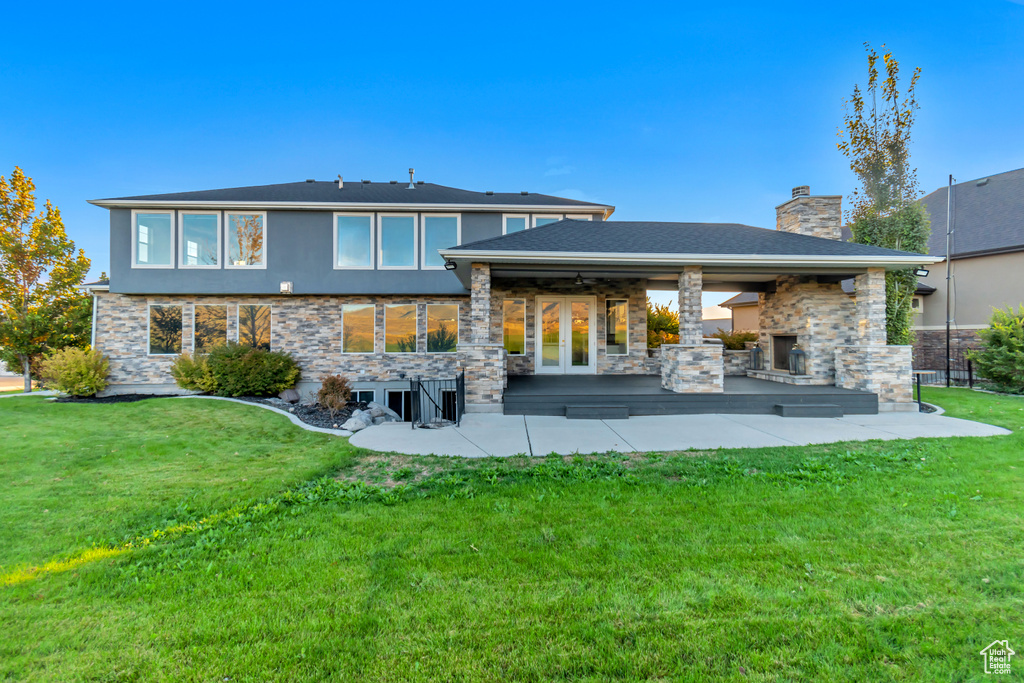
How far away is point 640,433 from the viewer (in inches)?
274

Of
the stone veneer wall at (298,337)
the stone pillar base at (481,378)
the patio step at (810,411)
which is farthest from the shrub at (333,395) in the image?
the patio step at (810,411)

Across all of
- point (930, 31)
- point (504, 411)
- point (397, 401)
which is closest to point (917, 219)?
point (930, 31)

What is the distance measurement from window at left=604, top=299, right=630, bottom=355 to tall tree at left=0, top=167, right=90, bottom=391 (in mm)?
18153

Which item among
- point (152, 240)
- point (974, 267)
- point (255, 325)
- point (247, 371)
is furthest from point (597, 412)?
point (974, 267)

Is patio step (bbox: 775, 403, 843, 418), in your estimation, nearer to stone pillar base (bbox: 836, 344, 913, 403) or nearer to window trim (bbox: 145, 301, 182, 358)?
stone pillar base (bbox: 836, 344, 913, 403)

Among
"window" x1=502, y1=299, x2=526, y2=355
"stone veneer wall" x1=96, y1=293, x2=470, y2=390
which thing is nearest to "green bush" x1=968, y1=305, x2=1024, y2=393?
"window" x1=502, y1=299, x2=526, y2=355

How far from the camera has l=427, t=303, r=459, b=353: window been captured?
13.4m

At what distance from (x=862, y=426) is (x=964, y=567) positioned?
594cm

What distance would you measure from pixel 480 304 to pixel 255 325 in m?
8.38

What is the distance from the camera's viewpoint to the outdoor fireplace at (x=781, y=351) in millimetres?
11078

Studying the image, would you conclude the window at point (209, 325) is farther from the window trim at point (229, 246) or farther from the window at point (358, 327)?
the window at point (358, 327)

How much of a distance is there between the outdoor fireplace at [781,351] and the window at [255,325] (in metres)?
14.9

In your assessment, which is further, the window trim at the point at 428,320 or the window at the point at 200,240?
the window trim at the point at 428,320

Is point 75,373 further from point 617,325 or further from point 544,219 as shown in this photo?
point 617,325
